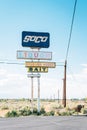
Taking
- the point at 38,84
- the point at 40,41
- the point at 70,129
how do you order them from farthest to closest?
the point at 40,41, the point at 38,84, the point at 70,129

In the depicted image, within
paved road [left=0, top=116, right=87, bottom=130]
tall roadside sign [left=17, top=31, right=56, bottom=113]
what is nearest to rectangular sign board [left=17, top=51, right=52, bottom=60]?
tall roadside sign [left=17, top=31, right=56, bottom=113]

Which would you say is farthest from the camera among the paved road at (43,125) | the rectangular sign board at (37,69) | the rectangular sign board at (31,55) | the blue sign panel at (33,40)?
the blue sign panel at (33,40)

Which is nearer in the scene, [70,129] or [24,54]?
[70,129]

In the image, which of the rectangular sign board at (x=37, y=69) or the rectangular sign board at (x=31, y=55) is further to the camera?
the rectangular sign board at (x=31, y=55)

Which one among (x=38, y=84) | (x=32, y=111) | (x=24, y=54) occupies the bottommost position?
(x=32, y=111)

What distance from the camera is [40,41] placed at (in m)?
35.7

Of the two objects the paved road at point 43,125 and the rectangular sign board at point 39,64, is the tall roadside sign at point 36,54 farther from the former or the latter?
the paved road at point 43,125

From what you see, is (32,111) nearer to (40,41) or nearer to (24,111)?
(24,111)

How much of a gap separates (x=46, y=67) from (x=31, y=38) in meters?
3.35

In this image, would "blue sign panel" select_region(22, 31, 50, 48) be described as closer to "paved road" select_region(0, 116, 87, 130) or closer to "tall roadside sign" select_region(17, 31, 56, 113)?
"tall roadside sign" select_region(17, 31, 56, 113)

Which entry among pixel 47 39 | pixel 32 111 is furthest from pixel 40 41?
pixel 32 111

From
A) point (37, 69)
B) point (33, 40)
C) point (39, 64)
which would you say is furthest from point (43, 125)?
point (33, 40)

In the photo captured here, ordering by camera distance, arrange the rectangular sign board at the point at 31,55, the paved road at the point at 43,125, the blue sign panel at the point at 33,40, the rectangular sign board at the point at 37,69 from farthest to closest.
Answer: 1. the blue sign panel at the point at 33,40
2. the rectangular sign board at the point at 31,55
3. the rectangular sign board at the point at 37,69
4. the paved road at the point at 43,125

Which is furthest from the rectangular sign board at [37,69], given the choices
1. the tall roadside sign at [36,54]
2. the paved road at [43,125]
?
the paved road at [43,125]
